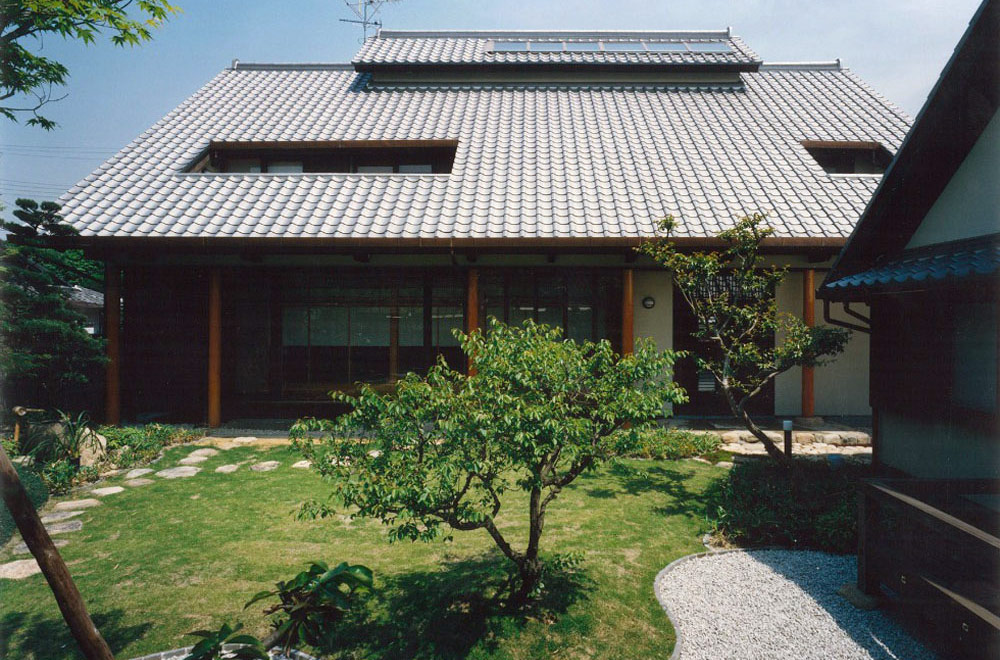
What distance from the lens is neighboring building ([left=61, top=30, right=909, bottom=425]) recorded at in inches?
350

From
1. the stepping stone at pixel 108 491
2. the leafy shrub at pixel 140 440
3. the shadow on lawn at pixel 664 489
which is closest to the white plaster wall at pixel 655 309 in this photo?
the shadow on lawn at pixel 664 489

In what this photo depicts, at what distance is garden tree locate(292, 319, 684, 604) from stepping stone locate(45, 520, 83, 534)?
3519mm

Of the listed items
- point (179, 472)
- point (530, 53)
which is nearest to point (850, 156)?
point (530, 53)

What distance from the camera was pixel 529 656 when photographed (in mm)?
3297

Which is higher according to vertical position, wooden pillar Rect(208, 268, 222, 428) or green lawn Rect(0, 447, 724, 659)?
wooden pillar Rect(208, 268, 222, 428)

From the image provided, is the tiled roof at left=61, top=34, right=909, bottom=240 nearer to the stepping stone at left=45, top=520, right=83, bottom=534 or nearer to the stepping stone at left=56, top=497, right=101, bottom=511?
the stepping stone at left=56, top=497, right=101, bottom=511

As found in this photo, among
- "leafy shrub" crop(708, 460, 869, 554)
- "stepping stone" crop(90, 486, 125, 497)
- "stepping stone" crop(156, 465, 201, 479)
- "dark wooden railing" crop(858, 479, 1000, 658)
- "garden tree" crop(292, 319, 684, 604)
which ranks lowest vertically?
"stepping stone" crop(90, 486, 125, 497)

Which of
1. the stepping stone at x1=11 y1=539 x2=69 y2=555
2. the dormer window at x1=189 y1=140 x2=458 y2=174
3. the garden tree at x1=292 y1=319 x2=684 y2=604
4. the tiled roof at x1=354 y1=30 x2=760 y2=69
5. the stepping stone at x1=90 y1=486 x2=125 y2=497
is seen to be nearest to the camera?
the garden tree at x1=292 y1=319 x2=684 y2=604

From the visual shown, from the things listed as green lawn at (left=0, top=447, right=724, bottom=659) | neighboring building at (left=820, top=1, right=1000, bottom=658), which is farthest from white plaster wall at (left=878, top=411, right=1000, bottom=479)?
green lawn at (left=0, top=447, right=724, bottom=659)

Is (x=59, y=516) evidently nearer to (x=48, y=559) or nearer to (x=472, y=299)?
(x=48, y=559)

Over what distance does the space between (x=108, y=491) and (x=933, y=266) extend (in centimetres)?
899

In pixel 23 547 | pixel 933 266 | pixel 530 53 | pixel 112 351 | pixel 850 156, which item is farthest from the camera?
pixel 530 53

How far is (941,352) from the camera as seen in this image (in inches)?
213

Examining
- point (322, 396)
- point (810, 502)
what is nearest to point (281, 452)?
point (322, 396)
